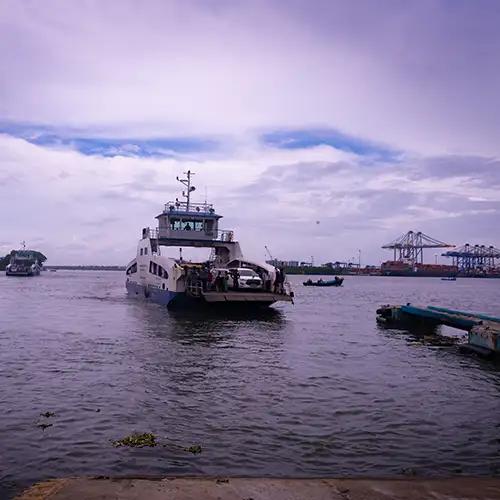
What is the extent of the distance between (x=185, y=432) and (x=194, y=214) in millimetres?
32558

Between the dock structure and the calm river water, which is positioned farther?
the dock structure

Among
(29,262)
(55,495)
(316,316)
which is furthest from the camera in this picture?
(29,262)

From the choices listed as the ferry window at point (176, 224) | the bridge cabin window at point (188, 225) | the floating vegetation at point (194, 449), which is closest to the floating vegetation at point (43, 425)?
the floating vegetation at point (194, 449)

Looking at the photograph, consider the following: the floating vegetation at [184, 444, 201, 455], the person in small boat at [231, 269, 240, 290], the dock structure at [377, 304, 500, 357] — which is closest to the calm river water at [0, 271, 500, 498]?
the floating vegetation at [184, 444, 201, 455]

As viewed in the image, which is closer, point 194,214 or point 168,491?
point 168,491

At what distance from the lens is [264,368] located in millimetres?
15500

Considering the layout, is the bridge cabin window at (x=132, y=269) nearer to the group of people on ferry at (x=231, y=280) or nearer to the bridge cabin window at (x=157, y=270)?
the bridge cabin window at (x=157, y=270)

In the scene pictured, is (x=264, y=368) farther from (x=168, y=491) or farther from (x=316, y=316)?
(x=316, y=316)

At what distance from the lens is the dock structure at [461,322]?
18.4 meters

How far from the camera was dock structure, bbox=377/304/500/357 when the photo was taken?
18.4m

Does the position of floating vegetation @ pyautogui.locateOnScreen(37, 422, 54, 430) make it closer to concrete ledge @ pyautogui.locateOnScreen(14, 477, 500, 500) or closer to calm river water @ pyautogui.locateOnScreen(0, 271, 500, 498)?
calm river water @ pyautogui.locateOnScreen(0, 271, 500, 498)

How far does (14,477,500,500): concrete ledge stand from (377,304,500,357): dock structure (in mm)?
12802

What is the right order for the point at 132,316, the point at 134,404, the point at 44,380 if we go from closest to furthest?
the point at 134,404 < the point at 44,380 < the point at 132,316

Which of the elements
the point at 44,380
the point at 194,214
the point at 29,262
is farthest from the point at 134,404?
the point at 29,262
